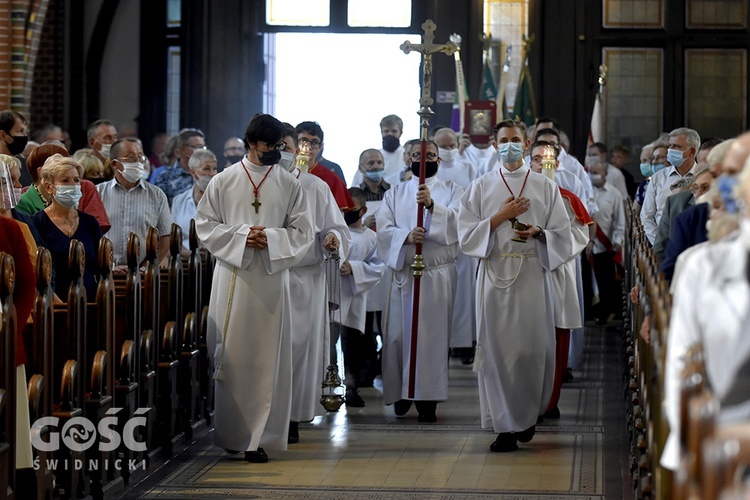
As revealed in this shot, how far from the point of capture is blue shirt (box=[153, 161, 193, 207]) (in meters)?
11.3

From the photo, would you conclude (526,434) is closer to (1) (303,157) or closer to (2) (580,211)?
(2) (580,211)

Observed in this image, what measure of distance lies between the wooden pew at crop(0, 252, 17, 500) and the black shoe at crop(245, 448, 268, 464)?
2327 millimetres

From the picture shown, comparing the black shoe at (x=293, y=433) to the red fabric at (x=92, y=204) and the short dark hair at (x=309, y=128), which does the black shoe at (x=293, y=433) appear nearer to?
the red fabric at (x=92, y=204)

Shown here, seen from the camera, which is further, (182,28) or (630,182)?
(182,28)

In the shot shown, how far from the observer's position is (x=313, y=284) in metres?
8.45

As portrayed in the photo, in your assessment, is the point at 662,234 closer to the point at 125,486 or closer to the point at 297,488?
the point at 297,488

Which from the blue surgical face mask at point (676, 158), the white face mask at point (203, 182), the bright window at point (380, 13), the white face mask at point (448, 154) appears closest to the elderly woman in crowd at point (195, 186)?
the white face mask at point (203, 182)

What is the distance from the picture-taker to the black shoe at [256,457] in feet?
25.3

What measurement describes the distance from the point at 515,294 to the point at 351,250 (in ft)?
6.52

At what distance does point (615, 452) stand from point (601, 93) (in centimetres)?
967

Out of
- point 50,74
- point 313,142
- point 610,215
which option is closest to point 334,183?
point 313,142

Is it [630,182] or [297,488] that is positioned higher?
[630,182]

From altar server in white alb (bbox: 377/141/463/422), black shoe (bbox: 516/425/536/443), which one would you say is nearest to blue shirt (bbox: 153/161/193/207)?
altar server in white alb (bbox: 377/141/463/422)

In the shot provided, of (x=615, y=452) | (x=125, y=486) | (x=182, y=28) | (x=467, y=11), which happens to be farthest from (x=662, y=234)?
(x=182, y=28)
